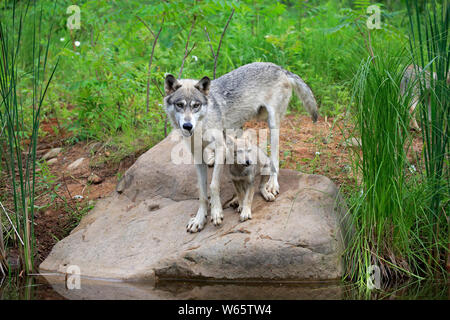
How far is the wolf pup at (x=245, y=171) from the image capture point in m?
5.03

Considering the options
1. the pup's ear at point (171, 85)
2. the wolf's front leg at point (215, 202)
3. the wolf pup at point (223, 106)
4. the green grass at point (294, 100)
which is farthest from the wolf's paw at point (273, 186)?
the pup's ear at point (171, 85)

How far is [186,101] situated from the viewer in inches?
204

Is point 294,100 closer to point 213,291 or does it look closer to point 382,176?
point 382,176

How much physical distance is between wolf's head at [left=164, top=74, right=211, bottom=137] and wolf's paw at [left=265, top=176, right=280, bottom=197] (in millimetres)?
1040

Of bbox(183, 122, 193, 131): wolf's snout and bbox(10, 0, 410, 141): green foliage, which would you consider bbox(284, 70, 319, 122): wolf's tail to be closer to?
bbox(10, 0, 410, 141): green foliage

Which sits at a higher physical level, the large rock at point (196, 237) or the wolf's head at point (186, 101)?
the wolf's head at point (186, 101)

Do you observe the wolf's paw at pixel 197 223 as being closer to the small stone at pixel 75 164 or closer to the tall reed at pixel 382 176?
the tall reed at pixel 382 176

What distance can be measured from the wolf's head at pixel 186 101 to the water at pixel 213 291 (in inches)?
61.2

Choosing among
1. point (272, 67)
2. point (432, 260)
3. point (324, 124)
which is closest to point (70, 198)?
point (272, 67)

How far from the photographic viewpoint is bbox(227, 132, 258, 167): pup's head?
4945 millimetres

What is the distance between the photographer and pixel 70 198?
268 inches

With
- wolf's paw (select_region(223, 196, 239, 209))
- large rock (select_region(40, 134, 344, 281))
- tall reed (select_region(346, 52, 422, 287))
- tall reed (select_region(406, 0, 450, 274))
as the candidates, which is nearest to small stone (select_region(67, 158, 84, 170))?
large rock (select_region(40, 134, 344, 281))

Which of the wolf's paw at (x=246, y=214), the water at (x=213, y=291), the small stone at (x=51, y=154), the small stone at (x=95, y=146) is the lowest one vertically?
the water at (x=213, y=291)

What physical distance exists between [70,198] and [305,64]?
4.58 meters
